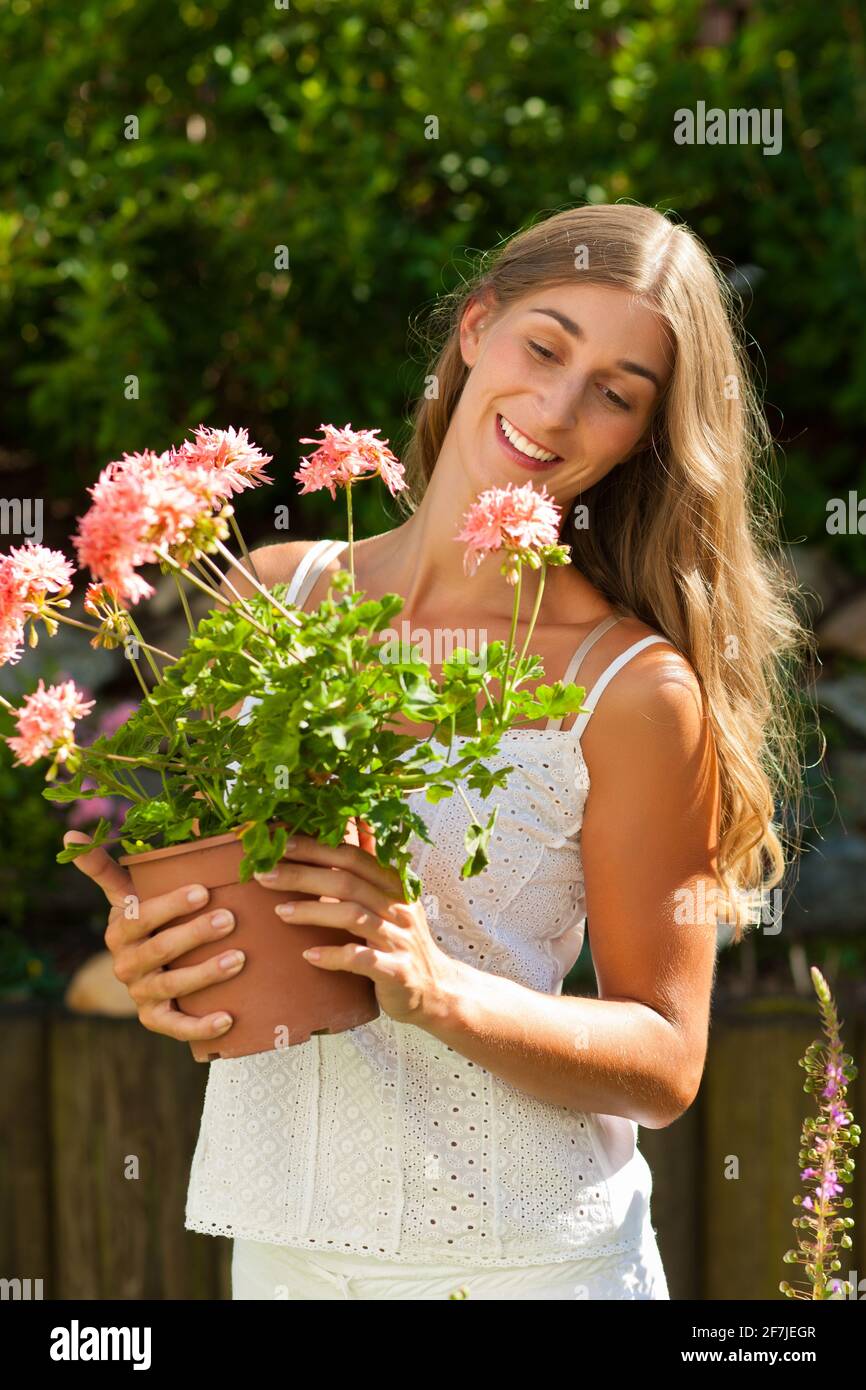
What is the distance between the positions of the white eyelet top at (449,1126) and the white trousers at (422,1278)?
0.02m

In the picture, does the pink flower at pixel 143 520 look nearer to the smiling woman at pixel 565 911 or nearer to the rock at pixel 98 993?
the smiling woman at pixel 565 911

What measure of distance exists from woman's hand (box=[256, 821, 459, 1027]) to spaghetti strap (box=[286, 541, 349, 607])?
0.49 meters

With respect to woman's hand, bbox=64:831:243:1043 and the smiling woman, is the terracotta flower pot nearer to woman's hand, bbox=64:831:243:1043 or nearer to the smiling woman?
woman's hand, bbox=64:831:243:1043

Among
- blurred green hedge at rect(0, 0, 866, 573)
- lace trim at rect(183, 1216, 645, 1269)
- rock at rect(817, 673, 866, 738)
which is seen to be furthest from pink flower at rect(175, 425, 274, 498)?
rock at rect(817, 673, 866, 738)

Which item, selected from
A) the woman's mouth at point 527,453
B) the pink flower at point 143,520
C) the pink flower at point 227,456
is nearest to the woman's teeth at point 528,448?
the woman's mouth at point 527,453

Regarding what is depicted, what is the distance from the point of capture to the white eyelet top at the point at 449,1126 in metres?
1.77

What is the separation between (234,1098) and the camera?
72.9 inches

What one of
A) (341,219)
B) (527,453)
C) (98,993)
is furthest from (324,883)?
(341,219)

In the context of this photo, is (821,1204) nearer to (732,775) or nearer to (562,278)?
(732,775)

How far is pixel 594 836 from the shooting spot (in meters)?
1.79

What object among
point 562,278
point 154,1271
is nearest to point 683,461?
point 562,278

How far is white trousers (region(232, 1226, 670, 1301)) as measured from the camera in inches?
69.2

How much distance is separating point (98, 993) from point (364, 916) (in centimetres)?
222
